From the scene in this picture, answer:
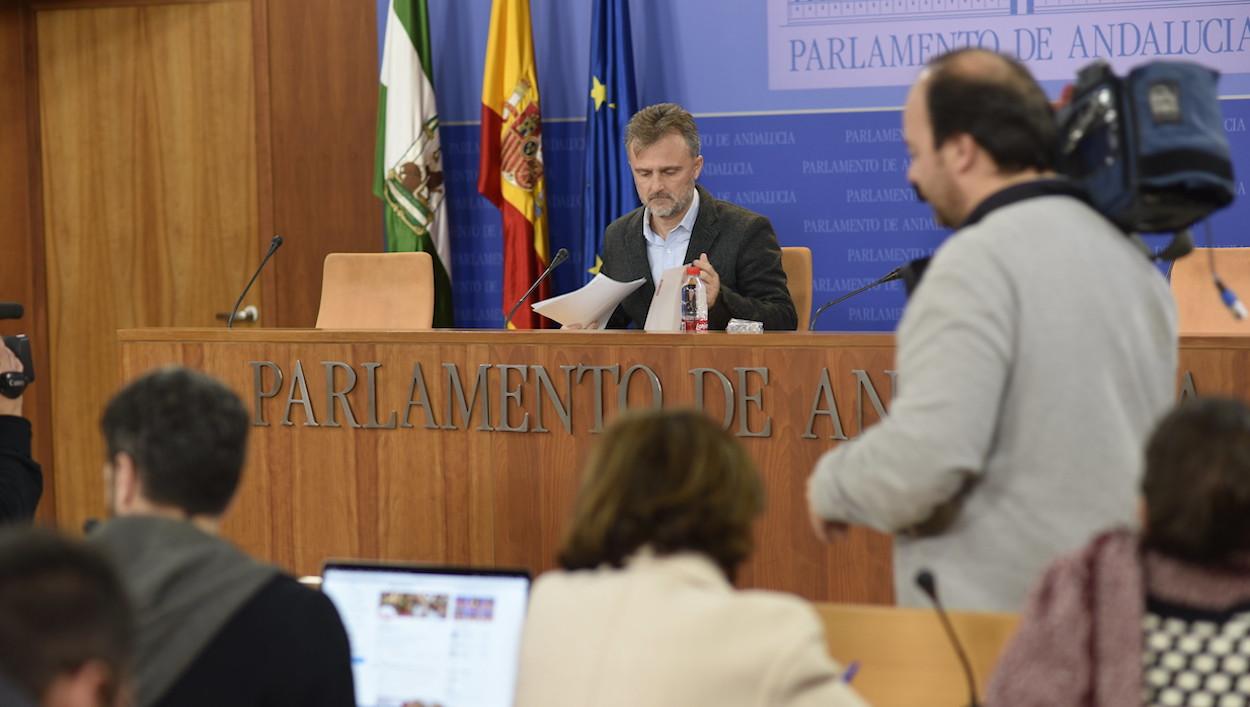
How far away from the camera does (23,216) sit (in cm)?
714

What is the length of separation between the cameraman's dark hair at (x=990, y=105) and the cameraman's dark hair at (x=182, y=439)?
1.12 m

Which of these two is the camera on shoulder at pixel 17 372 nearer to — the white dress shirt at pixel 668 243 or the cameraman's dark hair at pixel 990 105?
the cameraman's dark hair at pixel 990 105

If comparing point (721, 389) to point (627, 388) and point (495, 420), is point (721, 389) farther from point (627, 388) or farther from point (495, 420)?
point (495, 420)

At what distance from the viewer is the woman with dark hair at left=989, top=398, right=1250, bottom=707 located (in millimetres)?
1595

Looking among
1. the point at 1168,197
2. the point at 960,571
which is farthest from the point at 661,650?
the point at 1168,197

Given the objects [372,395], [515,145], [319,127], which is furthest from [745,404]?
[319,127]

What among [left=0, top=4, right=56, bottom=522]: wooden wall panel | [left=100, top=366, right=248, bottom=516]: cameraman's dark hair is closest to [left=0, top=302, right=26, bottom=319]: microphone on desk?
[left=100, top=366, right=248, bottom=516]: cameraman's dark hair

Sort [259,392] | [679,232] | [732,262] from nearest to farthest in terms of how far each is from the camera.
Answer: [259,392]
[732,262]
[679,232]

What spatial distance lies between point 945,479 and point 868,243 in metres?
4.28

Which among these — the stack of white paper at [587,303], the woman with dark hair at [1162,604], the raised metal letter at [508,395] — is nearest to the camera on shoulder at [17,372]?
the raised metal letter at [508,395]

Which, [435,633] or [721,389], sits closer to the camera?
[435,633]

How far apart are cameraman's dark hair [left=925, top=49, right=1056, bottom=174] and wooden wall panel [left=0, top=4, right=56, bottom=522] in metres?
5.96

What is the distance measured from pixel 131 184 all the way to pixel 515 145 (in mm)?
2069

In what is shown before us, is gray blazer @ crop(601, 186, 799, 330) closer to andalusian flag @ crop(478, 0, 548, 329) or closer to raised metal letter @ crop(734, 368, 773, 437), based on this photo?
raised metal letter @ crop(734, 368, 773, 437)
